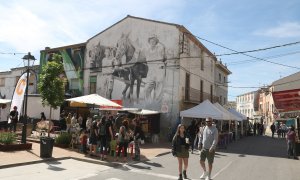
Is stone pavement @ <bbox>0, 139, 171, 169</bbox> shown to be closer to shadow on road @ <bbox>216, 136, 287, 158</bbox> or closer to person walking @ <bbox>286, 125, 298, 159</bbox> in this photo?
shadow on road @ <bbox>216, 136, 287, 158</bbox>

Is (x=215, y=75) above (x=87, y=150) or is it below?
above

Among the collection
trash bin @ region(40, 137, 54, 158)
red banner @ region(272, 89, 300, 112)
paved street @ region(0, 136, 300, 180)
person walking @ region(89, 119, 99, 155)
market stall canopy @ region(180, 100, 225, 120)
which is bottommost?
paved street @ region(0, 136, 300, 180)

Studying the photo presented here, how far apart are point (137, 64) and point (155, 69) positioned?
64.9 inches

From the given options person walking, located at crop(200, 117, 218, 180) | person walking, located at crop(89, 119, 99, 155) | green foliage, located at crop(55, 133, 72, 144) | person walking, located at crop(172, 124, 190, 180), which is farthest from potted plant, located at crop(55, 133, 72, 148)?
person walking, located at crop(200, 117, 218, 180)

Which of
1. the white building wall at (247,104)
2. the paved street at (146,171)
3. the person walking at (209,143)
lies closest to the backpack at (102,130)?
the paved street at (146,171)

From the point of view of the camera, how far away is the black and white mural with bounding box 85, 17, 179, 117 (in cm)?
2417

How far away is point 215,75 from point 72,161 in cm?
2703

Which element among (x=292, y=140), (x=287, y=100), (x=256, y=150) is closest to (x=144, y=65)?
(x=256, y=150)

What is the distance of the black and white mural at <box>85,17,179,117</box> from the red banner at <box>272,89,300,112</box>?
7792 millimetres

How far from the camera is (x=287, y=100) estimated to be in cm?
1761

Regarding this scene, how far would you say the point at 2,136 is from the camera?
13398 millimetres

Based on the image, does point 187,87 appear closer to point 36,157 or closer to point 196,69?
point 196,69

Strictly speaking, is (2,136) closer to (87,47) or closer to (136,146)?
(136,146)

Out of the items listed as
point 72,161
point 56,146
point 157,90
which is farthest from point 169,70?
point 72,161
